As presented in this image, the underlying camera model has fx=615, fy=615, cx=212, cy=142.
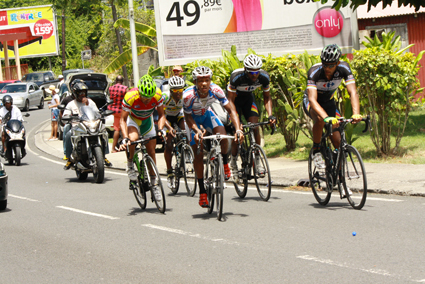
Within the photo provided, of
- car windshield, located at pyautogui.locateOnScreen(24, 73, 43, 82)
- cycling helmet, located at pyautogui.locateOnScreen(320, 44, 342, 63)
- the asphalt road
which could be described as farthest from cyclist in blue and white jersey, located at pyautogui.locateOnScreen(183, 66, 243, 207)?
car windshield, located at pyautogui.locateOnScreen(24, 73, 43, 82)

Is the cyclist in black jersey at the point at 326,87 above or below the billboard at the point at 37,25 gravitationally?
below

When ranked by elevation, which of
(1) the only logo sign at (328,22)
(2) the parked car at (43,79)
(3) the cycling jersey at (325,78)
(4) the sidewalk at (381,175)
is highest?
(2) the parked car at (43,79)

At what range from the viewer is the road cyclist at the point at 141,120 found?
874 centimetres

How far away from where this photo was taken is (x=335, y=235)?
677cm

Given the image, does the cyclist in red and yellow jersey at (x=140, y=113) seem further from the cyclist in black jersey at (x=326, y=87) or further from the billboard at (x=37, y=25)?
the billboard at (x=37, y=25)

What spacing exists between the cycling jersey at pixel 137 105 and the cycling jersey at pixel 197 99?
2.94 feet

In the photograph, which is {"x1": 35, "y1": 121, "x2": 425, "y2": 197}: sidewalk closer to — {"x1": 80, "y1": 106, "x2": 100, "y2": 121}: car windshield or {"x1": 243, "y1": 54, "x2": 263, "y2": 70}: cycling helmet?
{"x1": 80, "y1": 106, "x2": 100, "y2": 121}: car windshield

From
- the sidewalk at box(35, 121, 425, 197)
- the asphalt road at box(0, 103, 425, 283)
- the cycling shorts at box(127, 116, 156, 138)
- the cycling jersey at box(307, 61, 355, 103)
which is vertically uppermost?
the cycling jersey at box(307, 61, 355, 103)

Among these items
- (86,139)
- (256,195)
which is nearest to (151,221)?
(256,195)

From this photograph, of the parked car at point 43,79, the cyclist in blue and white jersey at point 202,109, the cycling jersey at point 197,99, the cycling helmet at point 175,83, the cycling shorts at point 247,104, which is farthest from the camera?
the parked car at point 43,79

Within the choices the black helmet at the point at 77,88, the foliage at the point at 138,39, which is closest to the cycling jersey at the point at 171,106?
the black helmet at the point at 77,88

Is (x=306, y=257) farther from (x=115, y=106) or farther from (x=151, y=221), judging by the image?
(x=115, y=106)

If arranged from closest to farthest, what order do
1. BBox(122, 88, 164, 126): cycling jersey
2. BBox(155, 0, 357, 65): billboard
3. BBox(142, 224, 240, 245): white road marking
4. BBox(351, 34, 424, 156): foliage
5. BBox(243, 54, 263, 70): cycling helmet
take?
1. BBox(142, 224, 240, 245): white road marking
2. BBox(122, 88, 164, 126): cycling jersey
3. BBox(243, 54, 263, 70): cycling helmet
4. BBox(351, 34, 424, 156): foliage
5. BBox(155, 0, 357, 65): billboard

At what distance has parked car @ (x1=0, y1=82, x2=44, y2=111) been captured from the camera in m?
37.3
